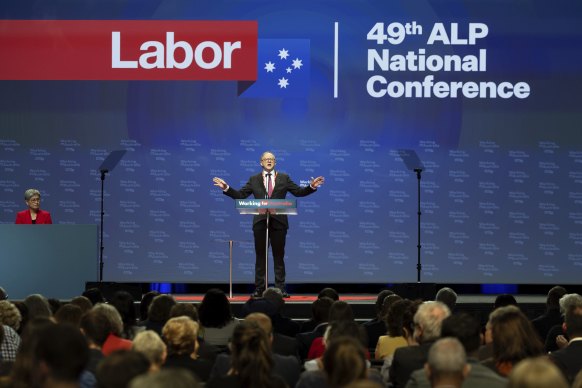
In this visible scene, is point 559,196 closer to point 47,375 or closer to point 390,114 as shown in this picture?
point 390,114

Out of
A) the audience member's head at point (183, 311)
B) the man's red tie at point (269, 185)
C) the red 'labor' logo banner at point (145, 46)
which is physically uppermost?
the red 'labor' logo banner at point (145, 46)

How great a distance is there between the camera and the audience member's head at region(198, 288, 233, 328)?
649 centimetres

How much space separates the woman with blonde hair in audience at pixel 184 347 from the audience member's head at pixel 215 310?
1551 millimetres

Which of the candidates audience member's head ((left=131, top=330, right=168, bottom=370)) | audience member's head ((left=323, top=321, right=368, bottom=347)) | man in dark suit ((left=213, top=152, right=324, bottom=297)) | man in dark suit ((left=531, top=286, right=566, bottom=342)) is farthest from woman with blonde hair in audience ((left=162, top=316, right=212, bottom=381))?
man in dark suit ((left=213, top=152, right=324, bottom=297))

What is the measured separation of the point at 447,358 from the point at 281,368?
1363mm

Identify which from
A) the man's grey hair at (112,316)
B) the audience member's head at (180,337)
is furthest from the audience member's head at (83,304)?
the audience member's head at (180,337)

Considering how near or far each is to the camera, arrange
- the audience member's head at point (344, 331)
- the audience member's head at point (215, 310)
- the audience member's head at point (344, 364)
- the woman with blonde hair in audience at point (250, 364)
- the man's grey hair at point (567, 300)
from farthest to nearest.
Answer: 1. the man's grey hair at point (567, 300)
2. the audience member's head at point (215, 310)
3. the audience member's head at point (344, 331)
4. the woman with blonde hair in audience at point (250, 364)
5. the audience member's head at point (344, 364)

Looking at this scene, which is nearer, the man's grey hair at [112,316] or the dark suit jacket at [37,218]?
the man's grey hair at [112,316]

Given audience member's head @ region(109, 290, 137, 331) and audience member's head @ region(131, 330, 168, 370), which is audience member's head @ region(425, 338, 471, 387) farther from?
audience member's head @ region(109, 290, 137, 331)

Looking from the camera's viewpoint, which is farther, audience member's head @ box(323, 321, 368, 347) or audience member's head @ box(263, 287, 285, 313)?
audience member's head @ box(263, 287, 285, 313)

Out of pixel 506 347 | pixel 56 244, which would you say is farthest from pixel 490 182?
pixel 506 347

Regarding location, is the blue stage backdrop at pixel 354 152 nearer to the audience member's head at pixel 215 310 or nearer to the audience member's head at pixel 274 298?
the audience member's head at pixel 274 298

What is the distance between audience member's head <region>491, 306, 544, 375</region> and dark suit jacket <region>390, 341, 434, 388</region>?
0.46 metres

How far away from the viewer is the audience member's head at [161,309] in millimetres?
6375
